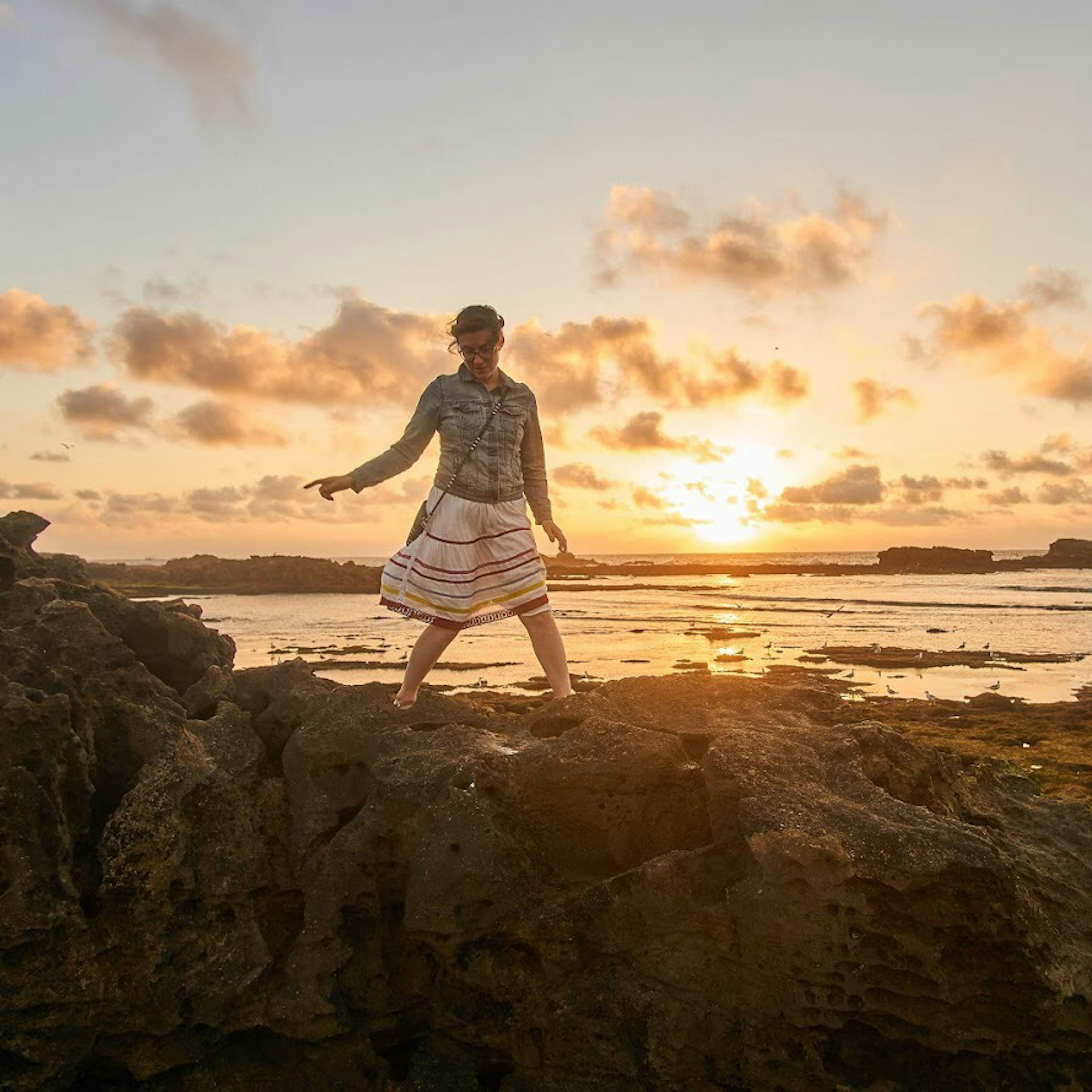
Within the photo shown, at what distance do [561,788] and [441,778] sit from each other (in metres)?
0.74

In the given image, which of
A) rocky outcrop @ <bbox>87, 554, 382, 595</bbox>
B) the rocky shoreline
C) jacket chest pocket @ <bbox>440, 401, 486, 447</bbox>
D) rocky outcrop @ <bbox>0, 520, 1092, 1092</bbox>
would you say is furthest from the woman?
rocky outcrop @ <bbox>87, 554, 382, 595</bbox>

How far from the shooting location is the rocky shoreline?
73.3m

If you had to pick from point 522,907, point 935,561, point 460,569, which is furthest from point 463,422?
point 935,561

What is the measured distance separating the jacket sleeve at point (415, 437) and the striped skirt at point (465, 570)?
0.33 m

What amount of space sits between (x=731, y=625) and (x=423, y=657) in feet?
104

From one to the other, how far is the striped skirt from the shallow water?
1205 cm

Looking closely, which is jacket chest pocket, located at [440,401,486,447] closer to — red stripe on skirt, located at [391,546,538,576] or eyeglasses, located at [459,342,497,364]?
eyeglasses, located at [459,342,497,364]

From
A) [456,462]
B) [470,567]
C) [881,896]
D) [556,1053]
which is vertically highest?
[456,462]

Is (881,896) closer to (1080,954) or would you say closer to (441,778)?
(1080,954)

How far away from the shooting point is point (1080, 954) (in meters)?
4.30

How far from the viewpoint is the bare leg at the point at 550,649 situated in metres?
6.63

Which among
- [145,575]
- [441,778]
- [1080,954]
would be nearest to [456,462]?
[441,778]

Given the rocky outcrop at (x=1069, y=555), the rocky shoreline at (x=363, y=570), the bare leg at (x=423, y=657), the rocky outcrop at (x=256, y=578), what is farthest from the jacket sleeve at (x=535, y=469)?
the rocky outcrop at (x=1069, y=555)

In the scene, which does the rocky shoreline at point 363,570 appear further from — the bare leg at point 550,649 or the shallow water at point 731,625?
the bare leg at point 550,649
